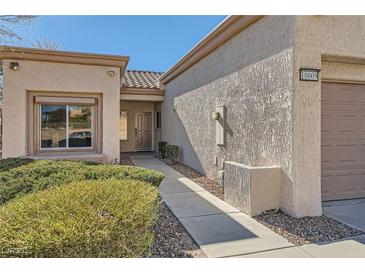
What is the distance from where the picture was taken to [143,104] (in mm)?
16375

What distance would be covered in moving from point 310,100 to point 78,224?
4365 millimetres

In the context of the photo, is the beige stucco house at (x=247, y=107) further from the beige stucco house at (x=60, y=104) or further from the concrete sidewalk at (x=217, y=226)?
the concrete sidewalk at (x=217, y=226)

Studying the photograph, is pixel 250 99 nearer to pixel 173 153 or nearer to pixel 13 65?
pixel 173 153

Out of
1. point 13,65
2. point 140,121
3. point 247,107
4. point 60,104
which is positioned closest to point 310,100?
point 247,107

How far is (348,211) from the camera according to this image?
5.07 metres

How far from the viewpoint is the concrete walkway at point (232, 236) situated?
3.53 metres

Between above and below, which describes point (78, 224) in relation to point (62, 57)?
below

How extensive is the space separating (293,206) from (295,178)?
0.52m

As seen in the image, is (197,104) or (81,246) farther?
(197,104)

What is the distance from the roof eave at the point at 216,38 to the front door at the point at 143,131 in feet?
19.4

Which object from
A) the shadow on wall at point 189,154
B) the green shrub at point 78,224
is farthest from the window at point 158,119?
the green shrub at point 78,224
